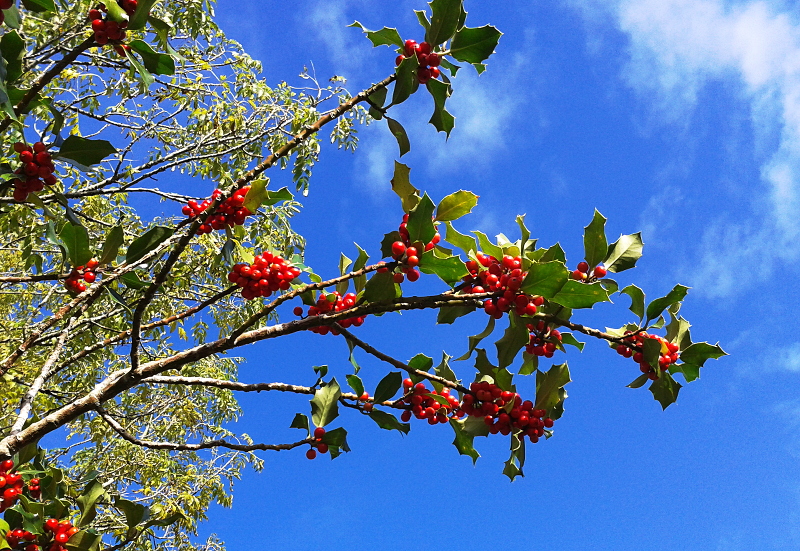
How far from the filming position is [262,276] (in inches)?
93.7

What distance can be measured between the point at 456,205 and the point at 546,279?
0.50m

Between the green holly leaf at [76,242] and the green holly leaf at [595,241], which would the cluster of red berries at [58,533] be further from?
the green holly leaf at [595,241]

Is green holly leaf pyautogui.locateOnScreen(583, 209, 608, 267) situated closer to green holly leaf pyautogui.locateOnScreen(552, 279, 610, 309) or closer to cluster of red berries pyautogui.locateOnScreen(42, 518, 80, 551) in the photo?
green holly leaf pyautogui.locateOnScreen(552, 279, 610, 309)

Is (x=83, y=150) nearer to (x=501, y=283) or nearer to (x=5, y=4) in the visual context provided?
(x=5, y=4)

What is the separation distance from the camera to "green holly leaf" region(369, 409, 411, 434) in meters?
2.45

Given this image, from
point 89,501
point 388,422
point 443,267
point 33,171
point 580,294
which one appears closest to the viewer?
point 580,294

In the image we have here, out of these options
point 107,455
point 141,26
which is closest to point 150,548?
point 107,455

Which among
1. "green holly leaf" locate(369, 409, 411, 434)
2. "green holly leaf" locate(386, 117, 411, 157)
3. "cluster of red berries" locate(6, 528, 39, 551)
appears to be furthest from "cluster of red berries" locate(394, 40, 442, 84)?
"cluster of red berries" locate(6, 528, 39, 551)

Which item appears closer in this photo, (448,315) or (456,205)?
(456,205)

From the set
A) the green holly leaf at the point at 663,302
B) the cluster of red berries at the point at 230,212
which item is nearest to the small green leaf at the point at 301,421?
the cluster of red berries at the point at 230,212

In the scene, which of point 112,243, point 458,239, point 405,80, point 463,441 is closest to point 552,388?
point 463,441

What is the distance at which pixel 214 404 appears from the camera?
9203mm

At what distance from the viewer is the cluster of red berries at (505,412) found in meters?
2.33

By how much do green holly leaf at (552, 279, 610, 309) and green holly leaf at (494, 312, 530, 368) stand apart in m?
0.19
